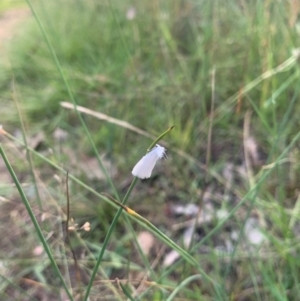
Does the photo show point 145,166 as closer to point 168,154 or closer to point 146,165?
point 146,165

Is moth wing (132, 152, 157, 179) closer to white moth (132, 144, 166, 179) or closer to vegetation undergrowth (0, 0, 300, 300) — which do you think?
white moth (132, 144, 166, 179)

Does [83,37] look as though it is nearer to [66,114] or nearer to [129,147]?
[66,114]

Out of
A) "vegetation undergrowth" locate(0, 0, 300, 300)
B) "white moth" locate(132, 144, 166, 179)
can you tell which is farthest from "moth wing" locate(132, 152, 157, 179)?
"vegetation undergrowth" locate(0, 0, 300, 300)

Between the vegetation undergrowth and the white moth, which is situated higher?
the white moth

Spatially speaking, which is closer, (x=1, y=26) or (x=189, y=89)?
(x=189, y=89)

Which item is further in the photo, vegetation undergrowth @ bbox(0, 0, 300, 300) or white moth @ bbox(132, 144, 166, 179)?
vegetation undergrowth @ bbox(0, 0, 300, 300)

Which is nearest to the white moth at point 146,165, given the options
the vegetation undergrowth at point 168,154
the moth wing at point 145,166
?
the moth wing at point 145,166

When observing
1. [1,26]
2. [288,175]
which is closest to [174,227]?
[288,175]

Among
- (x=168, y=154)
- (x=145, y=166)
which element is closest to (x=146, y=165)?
(x=145, y=166)

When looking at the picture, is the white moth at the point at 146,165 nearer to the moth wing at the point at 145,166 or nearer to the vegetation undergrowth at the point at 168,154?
the moth wing at the point at 145,166
